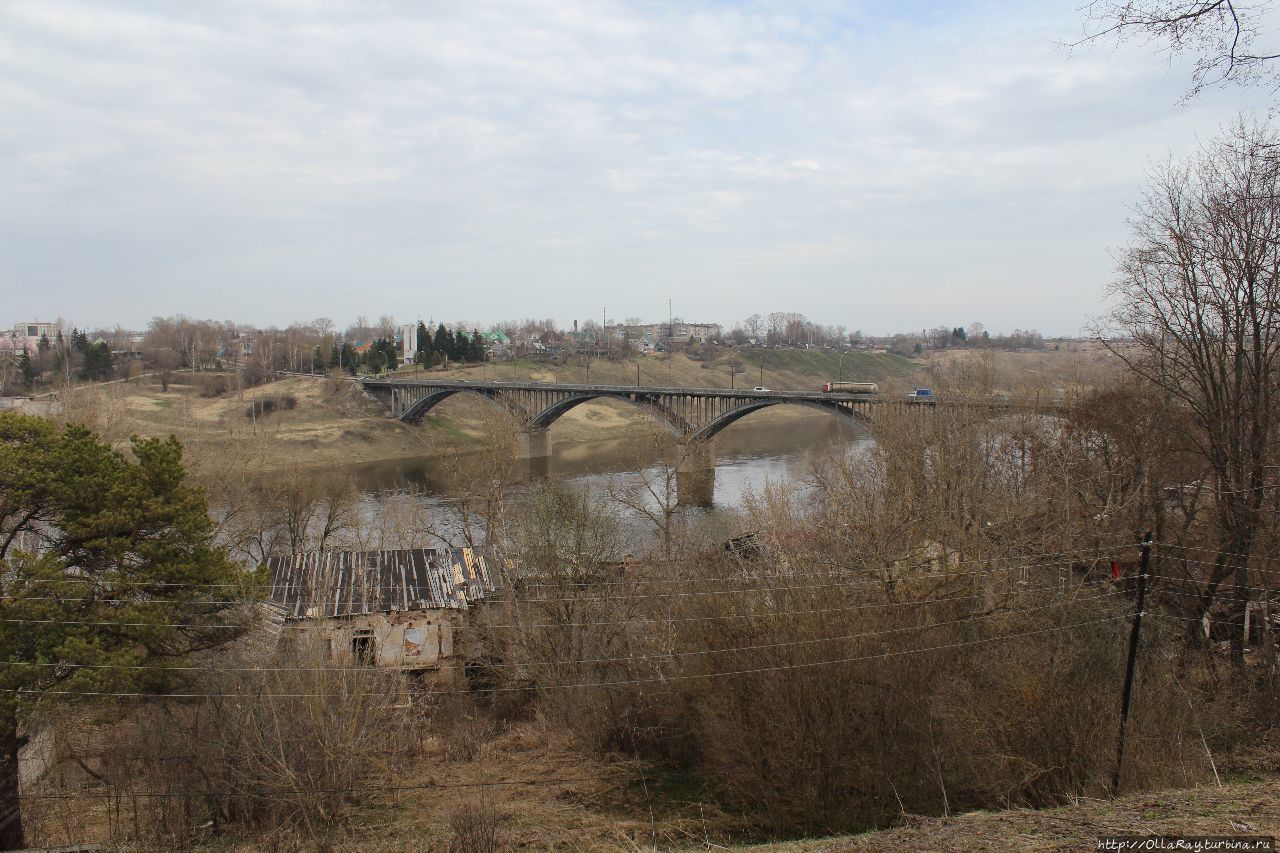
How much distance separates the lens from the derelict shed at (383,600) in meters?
16.4

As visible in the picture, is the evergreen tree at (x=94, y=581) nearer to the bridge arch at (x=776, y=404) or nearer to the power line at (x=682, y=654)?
the power line at (x=682, y=654)

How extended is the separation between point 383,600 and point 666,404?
105 ft

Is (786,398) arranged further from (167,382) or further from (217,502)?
(167,382)

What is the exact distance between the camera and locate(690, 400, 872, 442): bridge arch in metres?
39.8

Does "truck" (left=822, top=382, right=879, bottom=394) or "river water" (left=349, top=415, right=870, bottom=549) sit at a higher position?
"truck" (left=822, top=382, right=879, bottom=394)

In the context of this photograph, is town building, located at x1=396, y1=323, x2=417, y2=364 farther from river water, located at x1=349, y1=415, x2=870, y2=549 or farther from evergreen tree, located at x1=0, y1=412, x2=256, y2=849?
evergreen tree, located at x1=0, y1=412, x2=256, y2=849

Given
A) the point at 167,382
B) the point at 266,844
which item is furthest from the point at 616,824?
the point at 167,382

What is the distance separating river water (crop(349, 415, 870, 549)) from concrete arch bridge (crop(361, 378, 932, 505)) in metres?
1.40

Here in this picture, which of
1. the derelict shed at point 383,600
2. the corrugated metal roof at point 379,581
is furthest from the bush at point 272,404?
the derelict shed at point 383,600

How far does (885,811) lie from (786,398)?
106 ft

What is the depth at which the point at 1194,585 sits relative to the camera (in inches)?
603

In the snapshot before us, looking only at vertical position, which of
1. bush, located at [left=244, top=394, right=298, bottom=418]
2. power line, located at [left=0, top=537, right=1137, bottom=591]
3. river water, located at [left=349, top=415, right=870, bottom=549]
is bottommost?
river water, located at [left=349, top=415, right=870, bottom=549]

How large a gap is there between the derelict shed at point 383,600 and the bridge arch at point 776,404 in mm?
18360

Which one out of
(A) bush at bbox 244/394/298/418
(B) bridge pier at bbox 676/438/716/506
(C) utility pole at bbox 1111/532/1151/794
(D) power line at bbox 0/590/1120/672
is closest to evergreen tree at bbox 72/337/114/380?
(A) bush at bbox 244/394/298/418
